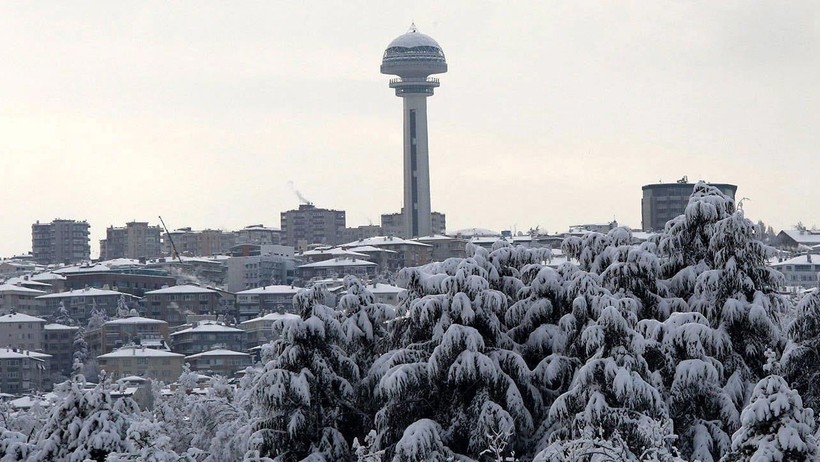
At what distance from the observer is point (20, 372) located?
13175cm

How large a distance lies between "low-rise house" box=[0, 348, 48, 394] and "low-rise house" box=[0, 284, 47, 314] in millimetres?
30551

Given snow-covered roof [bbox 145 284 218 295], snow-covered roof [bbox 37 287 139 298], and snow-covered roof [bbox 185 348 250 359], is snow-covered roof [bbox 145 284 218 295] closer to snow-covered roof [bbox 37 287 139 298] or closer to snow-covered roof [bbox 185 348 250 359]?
snow-covered roof [bbox 37 287 139 298]

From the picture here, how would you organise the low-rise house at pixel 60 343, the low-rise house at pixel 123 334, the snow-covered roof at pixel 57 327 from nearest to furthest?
the low-rise house at pixel 123 334, the low-rise house at pixel 60 343, the snow-covered roof at pixel 57 327

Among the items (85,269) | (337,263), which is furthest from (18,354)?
(337,263)

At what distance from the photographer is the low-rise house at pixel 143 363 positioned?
12938 centimetres

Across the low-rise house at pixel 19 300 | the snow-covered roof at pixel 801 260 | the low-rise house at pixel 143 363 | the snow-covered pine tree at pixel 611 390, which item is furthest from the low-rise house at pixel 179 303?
the snow-covered pine tree at pixel 611 390

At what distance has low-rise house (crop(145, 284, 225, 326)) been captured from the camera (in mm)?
159500

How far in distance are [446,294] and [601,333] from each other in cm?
308

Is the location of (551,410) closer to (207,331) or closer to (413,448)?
(413,448)

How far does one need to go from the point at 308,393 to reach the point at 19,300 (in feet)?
457

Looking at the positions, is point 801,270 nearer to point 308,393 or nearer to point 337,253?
point 337,253

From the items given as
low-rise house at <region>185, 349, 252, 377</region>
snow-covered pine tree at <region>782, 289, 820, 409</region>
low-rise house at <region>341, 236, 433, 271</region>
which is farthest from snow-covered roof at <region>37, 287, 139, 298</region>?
snow-covered pine tree at <region>782, 289, 820, 409</region>

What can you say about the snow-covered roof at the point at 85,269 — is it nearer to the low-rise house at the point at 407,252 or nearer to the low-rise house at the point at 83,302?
the low-rise house at the point at 83,302

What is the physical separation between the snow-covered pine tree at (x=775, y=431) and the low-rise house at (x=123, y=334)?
12280 cm
